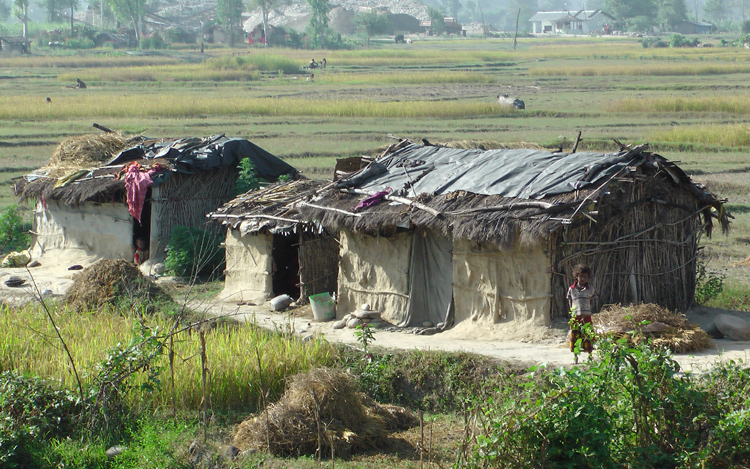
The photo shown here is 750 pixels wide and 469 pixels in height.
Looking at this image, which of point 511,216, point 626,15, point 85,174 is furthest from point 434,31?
point 511,216

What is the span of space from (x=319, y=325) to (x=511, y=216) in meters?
3.62

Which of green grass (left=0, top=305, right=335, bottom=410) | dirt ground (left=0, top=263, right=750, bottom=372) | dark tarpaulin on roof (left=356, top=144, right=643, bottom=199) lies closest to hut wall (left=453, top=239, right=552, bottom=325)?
dirt ground (left=0, top=263, right=750, bottom=372)

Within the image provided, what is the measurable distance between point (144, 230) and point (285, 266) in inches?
A: 171

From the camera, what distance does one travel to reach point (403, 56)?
63625 mm

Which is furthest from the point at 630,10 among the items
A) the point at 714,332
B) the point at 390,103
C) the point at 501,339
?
the point at 501,339

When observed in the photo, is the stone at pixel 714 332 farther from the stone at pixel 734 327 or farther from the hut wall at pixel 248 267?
the hut wall at pixel 248 267

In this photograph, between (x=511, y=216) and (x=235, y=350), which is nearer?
(x=235, y=350)

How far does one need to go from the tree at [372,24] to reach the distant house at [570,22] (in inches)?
1176

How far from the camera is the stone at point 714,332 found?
9602 mm

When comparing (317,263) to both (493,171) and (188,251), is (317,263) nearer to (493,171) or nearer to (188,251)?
(188,251)

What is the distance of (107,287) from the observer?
12266mm

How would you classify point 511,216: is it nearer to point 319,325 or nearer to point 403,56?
point 319,325

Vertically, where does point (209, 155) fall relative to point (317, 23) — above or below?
below

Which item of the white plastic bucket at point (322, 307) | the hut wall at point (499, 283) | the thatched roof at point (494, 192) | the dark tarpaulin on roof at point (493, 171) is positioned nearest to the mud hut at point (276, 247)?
the thatched roof at point (494, 192)
